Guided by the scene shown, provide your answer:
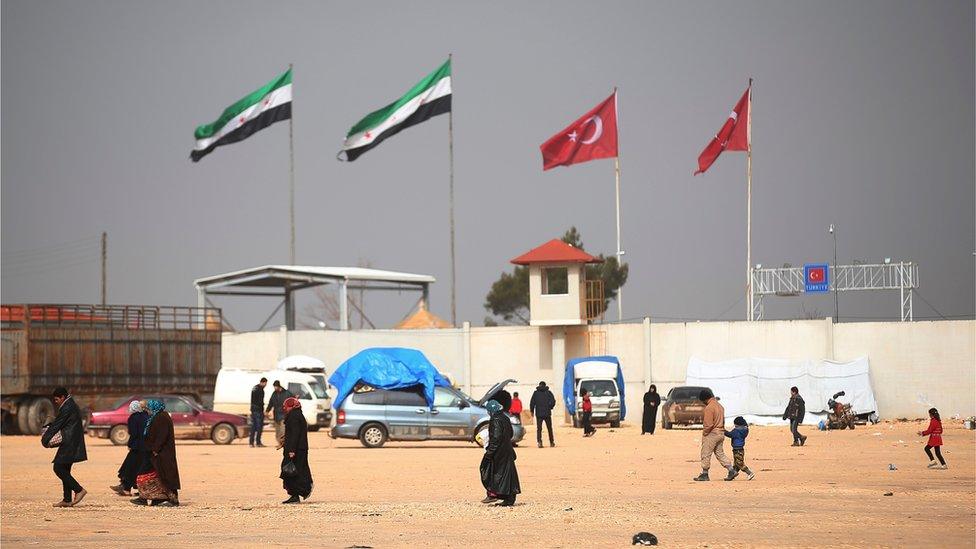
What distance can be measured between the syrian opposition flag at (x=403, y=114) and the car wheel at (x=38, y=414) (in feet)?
54.1

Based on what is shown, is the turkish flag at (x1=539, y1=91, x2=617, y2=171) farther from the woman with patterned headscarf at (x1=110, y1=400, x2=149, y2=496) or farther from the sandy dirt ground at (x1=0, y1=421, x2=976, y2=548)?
the woman with patterned headscarf at (x1=110, y1=400, x2=149, y2=496)

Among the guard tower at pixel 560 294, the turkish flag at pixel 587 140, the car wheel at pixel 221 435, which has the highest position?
the turkish flag at pixel 587 140

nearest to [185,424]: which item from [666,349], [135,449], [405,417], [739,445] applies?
[405,417]

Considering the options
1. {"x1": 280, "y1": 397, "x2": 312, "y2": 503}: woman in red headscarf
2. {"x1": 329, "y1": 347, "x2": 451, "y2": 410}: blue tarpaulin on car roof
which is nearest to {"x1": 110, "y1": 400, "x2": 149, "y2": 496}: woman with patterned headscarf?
{"x1": 280, "y1": 397, "x2": 312, "y2": 503}: woman in red headscarf

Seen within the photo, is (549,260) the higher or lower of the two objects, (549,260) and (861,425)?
the higher

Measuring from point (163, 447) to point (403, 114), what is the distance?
39892 mm

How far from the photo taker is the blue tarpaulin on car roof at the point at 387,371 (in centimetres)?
4356

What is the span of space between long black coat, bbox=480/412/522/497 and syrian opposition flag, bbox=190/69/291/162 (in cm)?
4212

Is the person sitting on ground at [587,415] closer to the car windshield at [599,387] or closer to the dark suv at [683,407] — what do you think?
the dark suv at [683,407]

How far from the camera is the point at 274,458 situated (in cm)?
3091

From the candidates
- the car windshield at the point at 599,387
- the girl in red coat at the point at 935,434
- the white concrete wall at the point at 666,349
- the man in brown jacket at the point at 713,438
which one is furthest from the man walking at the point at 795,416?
the white concrete wall at the point at 666,349

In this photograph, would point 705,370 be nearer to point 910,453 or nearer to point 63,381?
point 910,453

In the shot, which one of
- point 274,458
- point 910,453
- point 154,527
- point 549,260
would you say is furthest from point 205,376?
point 154,527

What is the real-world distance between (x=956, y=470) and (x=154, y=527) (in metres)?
15.1
